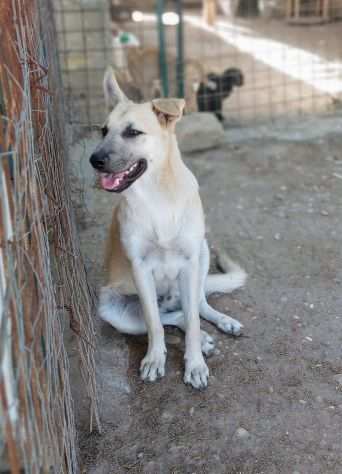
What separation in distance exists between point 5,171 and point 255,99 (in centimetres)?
703

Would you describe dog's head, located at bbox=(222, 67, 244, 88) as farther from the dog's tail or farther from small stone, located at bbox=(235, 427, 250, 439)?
small stone, located at bbox=(235, 427, 250, 439)

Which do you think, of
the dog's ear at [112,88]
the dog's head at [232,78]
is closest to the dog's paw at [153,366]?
the dog's ear at [112,88]

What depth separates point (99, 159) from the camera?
2936mm

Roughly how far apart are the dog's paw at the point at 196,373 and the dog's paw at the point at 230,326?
1.26 ft

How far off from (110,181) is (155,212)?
28cm

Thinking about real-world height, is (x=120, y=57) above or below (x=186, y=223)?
below

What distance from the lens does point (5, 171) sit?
65.4 inches

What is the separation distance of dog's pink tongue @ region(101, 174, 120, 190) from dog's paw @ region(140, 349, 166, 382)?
0.92m

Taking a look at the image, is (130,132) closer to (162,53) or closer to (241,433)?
(241,433)

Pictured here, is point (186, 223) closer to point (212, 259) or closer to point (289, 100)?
point (212, 259)

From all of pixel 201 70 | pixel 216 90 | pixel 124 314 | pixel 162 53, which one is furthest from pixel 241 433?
pixel 201 70

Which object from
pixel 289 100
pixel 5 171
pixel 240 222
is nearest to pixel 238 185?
pixel 240 222

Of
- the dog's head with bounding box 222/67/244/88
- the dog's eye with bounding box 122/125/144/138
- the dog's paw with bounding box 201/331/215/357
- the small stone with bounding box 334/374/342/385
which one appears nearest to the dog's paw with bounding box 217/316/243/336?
the dog's paw with bounding box 201/331/215/357

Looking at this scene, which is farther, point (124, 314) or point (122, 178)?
point (124, 314)
